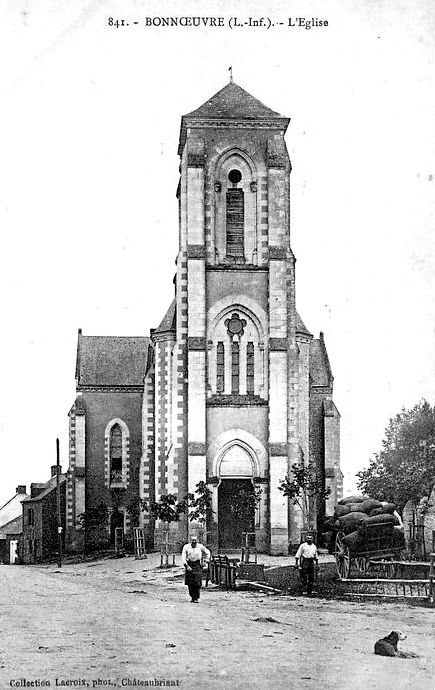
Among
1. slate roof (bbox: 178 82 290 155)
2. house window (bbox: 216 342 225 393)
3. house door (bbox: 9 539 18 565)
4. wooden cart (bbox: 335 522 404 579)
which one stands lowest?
house door (bbox: 9 539 18 565)

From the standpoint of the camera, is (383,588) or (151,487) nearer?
(383,588)

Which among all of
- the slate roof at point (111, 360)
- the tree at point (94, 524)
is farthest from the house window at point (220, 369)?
the tree at point (94, 524)

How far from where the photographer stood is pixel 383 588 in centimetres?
2428

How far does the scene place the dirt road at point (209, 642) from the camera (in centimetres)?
1438

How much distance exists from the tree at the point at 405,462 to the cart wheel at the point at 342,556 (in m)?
15.4

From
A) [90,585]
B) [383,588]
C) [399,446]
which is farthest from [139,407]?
[383,588]

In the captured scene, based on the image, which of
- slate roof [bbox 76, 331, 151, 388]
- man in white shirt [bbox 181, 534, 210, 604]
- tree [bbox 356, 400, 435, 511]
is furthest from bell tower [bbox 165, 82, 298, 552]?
man in white shirt [bbox 181, 534, 210, 604]

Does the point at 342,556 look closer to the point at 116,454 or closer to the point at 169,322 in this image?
the point at 169,322

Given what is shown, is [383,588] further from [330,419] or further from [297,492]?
[330,419]

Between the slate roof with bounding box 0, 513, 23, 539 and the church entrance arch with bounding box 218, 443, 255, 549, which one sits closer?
the church entrance arch with bounding box 218, 443, 255, 549

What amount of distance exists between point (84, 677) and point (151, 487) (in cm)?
3353

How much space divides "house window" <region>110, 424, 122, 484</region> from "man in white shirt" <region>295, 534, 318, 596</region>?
95.7 ft

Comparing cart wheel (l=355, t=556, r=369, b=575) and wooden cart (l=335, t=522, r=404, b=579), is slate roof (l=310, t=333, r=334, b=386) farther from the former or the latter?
wooden cart (l=335, t=522, r=404, b=579)

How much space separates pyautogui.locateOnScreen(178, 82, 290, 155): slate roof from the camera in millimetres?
42812
